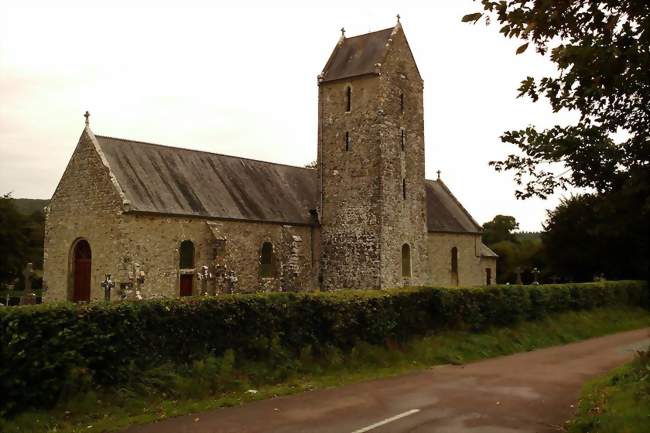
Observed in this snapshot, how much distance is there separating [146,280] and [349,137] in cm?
1297

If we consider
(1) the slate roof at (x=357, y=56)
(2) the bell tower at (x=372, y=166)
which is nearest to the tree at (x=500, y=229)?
(2) the bell tower at (x=372, y=166)

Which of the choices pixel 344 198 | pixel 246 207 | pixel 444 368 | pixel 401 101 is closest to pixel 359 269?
pixel 344 198

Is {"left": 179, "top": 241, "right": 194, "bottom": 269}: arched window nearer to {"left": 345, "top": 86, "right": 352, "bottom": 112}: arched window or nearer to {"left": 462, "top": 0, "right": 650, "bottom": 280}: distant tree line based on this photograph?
{"left": 345, "top": 86, "right": 352, "bottom": 112}: arched window

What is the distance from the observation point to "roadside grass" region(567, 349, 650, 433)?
314 inches

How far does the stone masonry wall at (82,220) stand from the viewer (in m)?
23.8

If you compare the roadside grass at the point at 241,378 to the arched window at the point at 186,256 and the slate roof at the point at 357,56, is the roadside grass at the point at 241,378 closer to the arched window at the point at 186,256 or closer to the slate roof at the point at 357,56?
the arched window at the point at 186,256

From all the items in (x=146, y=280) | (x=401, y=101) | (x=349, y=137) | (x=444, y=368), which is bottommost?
(x=444, y=368)

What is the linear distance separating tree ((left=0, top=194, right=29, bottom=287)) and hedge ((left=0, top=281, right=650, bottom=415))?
33.2 metres

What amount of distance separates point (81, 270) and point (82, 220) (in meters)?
2.10

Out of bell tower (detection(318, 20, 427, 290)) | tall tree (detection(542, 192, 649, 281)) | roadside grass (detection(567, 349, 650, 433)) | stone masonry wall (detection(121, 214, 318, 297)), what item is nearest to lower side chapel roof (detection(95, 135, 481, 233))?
stone masonry wall (detection(121, 214, 318, 297))

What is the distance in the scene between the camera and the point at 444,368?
582 inches

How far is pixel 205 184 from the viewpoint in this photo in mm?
28125

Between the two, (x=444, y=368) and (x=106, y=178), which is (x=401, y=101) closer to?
(x=106, y=178)

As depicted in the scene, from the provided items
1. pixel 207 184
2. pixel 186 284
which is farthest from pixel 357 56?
pixel 186 284
